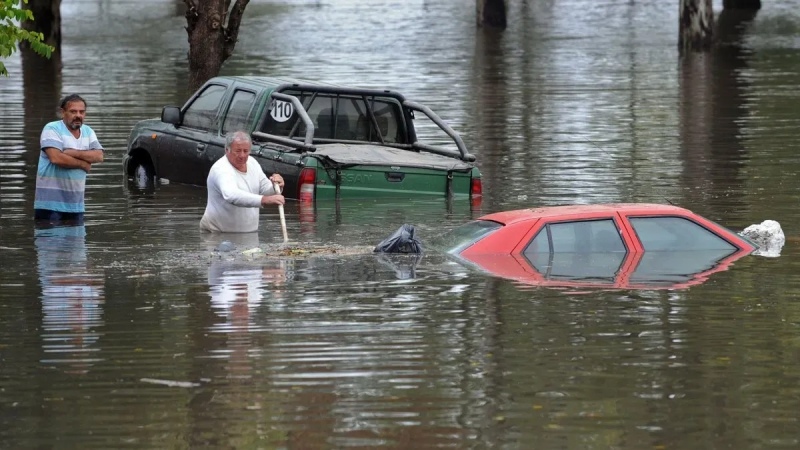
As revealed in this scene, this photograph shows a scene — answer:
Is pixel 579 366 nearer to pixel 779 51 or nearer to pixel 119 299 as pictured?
pixel 119 299

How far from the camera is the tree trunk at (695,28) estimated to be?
47.2 meters

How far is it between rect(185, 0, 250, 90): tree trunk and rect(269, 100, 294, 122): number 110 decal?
18.2 ft

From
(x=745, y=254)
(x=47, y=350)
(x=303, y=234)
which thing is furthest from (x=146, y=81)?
(x=47, y=350)

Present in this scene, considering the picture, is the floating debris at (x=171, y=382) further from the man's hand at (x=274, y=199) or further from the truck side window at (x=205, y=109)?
the truck side window at (x=205, y=109)

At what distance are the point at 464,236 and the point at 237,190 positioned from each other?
217 centimetres

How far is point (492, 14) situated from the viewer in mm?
60188

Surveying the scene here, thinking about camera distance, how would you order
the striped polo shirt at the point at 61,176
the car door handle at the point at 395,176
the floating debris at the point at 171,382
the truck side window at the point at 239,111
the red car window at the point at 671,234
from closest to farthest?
the floating debris at the point at 171,382
the red car window at the point at 671,234
the striped polo shirt at the point at 61,176
the car door handle at the point at 395,176
the truck side window at the point at 239,111

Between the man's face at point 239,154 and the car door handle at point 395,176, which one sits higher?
the man's face at point 239,154

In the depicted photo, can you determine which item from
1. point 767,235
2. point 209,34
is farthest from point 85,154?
point 209,34

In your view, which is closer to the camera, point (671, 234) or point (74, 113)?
point (671, 234)

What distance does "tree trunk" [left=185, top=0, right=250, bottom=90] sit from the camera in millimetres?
25312

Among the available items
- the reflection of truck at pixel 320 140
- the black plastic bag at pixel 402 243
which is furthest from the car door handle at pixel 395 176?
the black plastic bag at pixel 402 243

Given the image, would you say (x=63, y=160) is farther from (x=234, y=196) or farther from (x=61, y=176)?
(x=234, y=196)

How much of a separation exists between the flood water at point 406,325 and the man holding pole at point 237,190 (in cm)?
25
